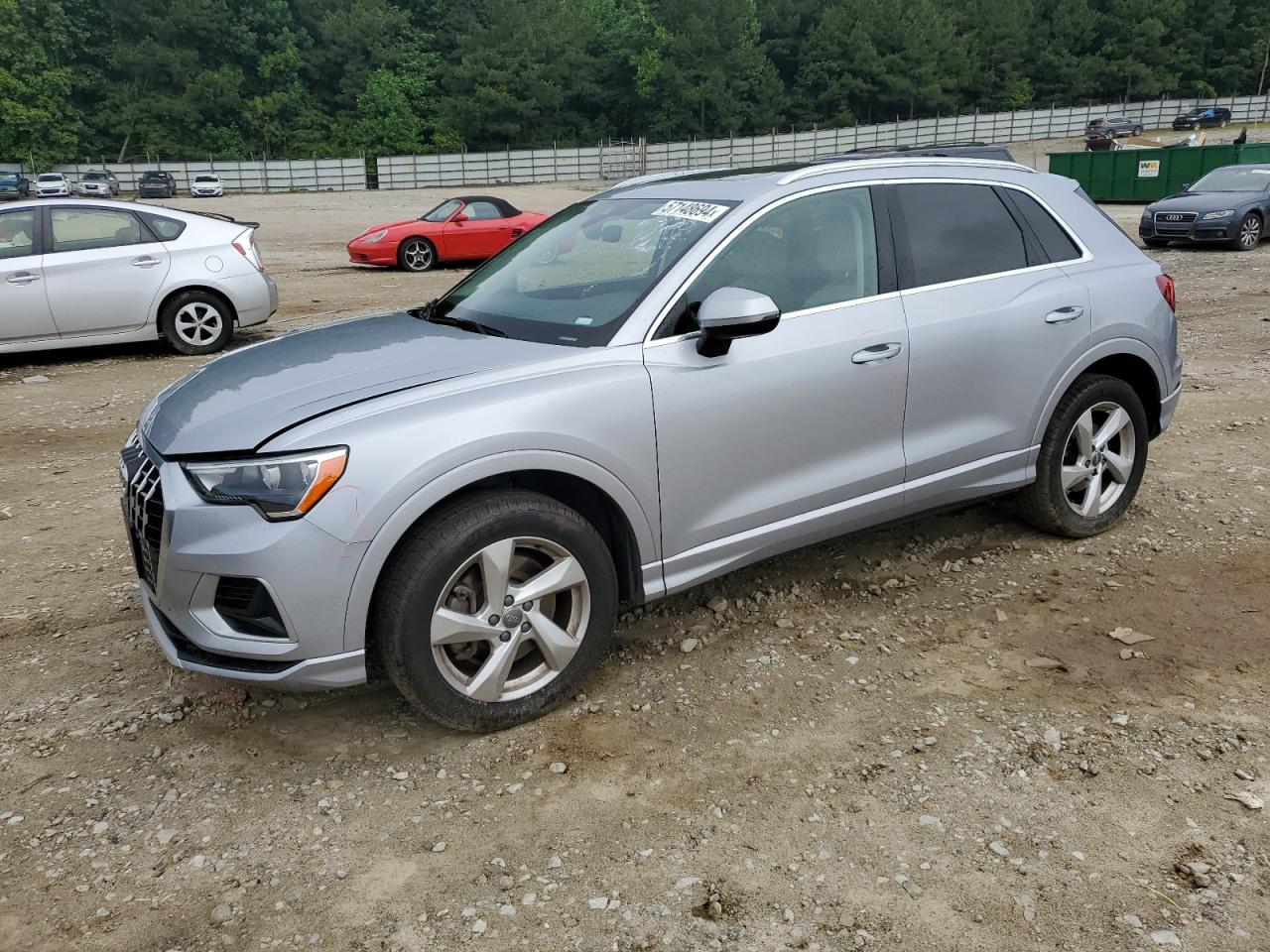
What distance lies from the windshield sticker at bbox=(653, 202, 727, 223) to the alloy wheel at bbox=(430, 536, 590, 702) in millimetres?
1369

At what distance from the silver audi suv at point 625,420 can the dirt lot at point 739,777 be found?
38 centimetres

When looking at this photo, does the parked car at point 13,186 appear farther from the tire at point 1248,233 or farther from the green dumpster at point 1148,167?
the tire at point 1248,233

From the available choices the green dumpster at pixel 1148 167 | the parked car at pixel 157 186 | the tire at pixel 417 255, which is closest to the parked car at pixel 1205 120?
the green dumpster at pixel 1148 167

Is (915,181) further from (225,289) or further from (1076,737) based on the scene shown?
(225,289)

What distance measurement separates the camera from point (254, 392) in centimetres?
330

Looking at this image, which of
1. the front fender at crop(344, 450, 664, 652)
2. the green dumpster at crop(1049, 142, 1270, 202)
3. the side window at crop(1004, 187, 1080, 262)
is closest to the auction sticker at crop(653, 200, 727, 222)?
the front fender at crop(344, 450, 664, 652)

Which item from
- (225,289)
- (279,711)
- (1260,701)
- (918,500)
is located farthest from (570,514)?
(225,289)

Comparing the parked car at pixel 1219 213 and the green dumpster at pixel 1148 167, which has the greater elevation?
the green dumpster at pixel 1148 167

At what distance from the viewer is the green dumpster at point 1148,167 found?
27188 mm

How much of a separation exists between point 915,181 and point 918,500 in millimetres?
1291

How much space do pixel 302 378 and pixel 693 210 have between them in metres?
1.55

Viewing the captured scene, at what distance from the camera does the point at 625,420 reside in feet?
10.9

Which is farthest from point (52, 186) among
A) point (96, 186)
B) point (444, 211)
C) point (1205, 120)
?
point (1205, 120)

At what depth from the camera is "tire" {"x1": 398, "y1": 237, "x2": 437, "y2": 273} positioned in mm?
17156
